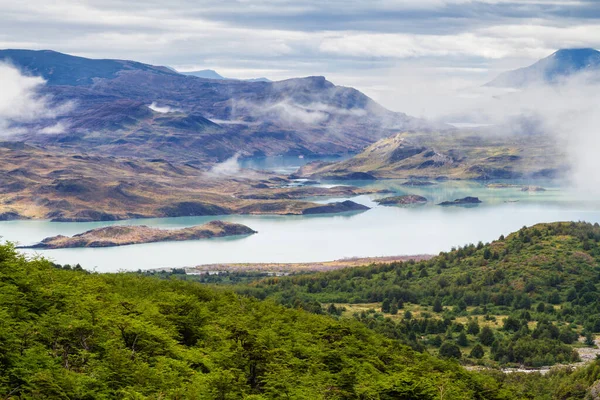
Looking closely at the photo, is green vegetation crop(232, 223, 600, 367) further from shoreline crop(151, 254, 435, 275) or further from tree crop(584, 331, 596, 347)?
shoreline crop(151, 254, 435, 275)

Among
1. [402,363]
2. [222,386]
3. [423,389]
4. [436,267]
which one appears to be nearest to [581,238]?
[436,267]

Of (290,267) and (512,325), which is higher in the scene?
(290,267)

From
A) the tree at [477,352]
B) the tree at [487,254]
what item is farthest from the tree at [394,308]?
the tree at [487,254]

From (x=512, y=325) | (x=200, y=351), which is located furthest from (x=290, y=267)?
(x=200, y=351)

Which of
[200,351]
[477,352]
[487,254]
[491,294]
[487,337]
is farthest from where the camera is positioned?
[487,254]

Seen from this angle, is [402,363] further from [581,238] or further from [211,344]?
[581,238]

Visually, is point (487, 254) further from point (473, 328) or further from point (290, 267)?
point (290, 267)
